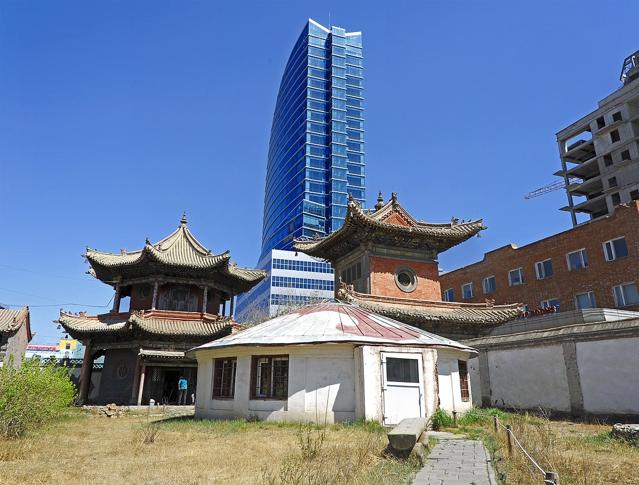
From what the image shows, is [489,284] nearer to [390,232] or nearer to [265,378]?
[390,232]

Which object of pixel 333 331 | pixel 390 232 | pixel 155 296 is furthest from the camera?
pixel 155 296

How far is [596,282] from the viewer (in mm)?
31109

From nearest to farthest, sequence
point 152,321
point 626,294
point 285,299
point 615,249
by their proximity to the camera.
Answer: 1. point 152,321
2. point 626,294
3. point 615,249
4. point 285,299

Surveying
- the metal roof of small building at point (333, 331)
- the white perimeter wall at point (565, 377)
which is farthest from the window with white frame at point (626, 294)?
the metal roof of small building at point (333, 331)

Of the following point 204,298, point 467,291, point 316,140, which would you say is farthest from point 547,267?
point 316,140

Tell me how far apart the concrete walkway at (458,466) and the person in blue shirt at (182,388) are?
57.9 feet

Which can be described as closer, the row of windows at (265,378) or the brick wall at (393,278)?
the row of windows at (265,378)

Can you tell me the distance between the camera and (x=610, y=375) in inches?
646

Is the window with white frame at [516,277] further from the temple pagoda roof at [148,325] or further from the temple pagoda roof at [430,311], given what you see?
the temple pagoda roof at [148,325]

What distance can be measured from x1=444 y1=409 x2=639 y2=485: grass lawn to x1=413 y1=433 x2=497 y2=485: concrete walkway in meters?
0.24

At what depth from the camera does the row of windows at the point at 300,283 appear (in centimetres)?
7456

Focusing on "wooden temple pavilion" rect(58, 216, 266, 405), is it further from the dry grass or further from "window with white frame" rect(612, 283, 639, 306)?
"window with white frame" rect(612, 283, 639, 306)

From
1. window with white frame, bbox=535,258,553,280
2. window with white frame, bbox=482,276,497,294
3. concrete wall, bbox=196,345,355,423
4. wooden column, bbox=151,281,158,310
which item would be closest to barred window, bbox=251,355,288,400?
concrete wall, bbox=196,345,355,423

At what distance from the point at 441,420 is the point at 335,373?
360 cm
